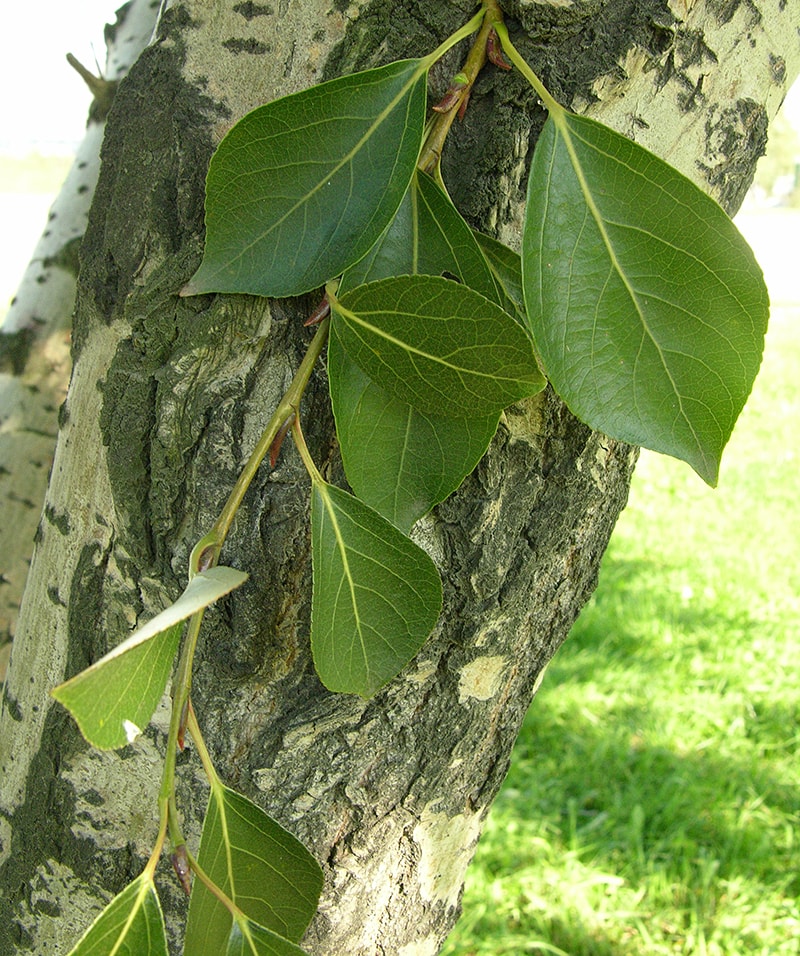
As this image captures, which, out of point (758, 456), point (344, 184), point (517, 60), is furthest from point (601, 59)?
point (758, 456)

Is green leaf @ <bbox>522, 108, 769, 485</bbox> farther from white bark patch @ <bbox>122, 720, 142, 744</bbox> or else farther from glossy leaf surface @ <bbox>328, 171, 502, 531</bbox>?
white bark patch @ <bbox>122, 720, 142, 744</bbox>

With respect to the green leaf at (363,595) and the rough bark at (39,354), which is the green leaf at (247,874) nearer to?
the green leaf at (363,595)

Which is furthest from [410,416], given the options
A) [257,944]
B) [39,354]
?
[39,354]

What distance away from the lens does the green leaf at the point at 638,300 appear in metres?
0.56

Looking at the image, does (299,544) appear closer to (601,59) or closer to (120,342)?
(120,342)

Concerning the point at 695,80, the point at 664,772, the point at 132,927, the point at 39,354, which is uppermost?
the point at 695,80

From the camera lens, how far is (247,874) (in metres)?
0.65

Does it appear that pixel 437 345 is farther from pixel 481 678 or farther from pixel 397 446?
pixel 481 678

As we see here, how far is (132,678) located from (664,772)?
72.7 inches

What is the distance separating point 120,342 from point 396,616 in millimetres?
271

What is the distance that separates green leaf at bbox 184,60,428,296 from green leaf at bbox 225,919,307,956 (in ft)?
1.37

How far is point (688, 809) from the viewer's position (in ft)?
6.53

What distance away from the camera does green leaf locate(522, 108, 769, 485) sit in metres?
0.56

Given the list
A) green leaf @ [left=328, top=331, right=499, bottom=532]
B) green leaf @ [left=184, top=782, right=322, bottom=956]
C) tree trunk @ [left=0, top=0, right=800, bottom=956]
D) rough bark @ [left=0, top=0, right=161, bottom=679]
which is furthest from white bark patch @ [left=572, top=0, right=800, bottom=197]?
rough bark @ [left=0, top=0, right=161, bottom=679]
